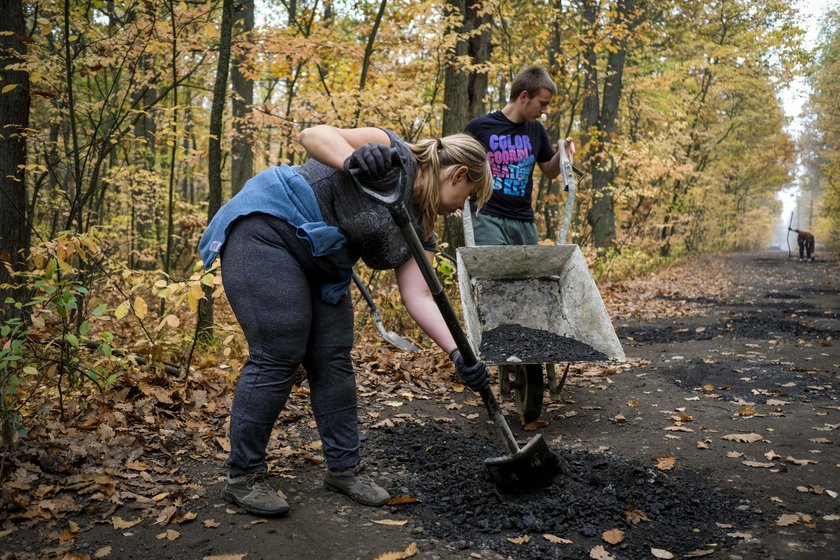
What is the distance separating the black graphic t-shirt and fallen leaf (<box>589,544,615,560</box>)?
9.49 ft

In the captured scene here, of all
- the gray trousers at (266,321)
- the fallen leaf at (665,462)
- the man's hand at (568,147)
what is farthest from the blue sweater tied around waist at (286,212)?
the man's hand at (568,147)

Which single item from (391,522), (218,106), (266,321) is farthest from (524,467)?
(218,106)

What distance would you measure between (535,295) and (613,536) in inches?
88.3

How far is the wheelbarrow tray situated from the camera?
4164 millimetres

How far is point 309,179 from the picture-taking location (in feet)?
9.05

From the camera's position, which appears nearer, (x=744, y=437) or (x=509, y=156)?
(x=744, y=437)

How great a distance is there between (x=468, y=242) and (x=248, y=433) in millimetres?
2377

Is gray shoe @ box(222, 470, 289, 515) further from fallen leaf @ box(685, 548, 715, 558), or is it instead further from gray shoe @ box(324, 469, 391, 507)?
fallen leaf @ box(685, 548, 715, 558)

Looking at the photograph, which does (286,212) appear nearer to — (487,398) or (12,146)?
(487,398)

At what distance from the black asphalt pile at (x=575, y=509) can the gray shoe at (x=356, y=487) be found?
10 cm

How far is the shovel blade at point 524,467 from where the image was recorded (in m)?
2.99

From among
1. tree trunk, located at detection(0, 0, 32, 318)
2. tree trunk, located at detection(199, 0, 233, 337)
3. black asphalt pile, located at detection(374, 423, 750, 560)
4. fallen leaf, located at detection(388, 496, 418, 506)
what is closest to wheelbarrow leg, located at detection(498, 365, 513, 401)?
black asphalt pile, located at detection(374, 423, 750, 560)

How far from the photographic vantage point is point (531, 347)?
4059 mm

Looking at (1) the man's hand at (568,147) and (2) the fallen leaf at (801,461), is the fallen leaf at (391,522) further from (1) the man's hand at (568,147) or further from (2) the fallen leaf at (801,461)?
(1) the man's hand at (568,147)
